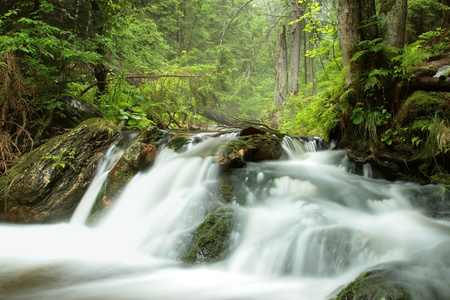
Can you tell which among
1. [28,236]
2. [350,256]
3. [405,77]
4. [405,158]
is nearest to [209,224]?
[350,256]

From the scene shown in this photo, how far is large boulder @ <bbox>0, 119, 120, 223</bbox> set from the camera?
15.2 feet

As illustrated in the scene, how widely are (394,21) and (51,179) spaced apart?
7.08 m

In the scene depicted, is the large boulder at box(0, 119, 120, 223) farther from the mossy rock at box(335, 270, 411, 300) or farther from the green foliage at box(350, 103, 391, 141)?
the green foliage at box(350, 103, 391, 141)

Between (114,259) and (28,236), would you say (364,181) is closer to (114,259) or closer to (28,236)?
(114,259)

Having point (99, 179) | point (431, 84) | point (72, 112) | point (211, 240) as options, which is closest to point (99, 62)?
point (72, 112)

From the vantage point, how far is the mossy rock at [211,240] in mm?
3289

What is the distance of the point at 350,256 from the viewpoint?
288 cm

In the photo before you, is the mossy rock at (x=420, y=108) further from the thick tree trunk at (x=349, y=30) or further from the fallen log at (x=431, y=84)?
the thick tree trunk at (x=349, y=30)

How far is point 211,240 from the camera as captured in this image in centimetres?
342

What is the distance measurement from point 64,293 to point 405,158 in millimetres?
5117

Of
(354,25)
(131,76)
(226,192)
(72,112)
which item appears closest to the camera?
(226,192)

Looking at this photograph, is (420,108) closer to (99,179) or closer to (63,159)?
(99,179)

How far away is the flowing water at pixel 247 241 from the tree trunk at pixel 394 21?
8.57 ft

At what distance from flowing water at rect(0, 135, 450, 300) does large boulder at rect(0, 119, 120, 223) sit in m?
0.29
